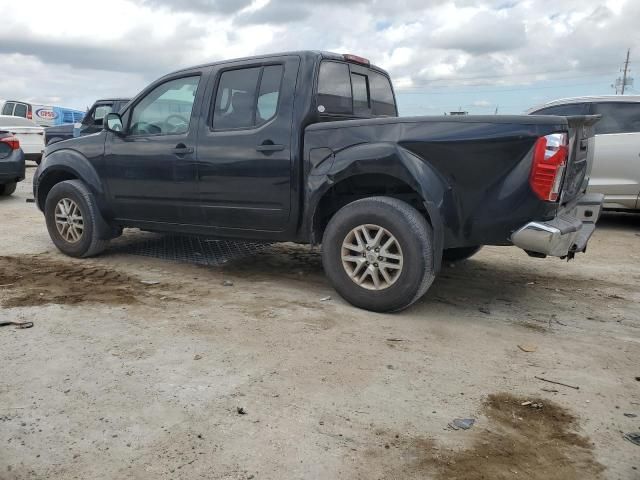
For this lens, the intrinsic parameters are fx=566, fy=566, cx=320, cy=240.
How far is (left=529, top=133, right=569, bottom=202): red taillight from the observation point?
11.8ft

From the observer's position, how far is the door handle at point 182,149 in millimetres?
5037

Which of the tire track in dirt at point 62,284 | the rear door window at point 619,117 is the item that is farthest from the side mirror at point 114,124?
the rear door window at point 619,117

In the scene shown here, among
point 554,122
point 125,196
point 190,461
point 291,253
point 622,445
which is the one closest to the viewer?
point 190,461

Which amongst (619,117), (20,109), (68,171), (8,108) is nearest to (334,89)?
(68,171)

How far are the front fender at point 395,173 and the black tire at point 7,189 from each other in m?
8.30

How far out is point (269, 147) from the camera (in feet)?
15.1

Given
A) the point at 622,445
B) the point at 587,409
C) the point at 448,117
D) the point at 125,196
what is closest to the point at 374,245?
the point at 448,117

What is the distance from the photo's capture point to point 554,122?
361cm

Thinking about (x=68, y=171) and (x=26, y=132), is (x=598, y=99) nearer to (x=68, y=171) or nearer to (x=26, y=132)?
(x=68, y=171)

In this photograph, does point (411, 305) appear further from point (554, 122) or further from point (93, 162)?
point (93, 162)

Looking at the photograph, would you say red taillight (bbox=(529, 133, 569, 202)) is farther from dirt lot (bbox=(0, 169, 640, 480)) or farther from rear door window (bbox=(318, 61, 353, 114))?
rear door window (bbox=(318, 61, 353, 114))

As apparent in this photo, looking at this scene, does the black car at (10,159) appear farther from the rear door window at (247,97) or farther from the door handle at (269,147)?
the door handle at (269,147)

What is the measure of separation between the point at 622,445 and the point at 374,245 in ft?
6.77

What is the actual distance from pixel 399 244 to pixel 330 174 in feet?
2.54
